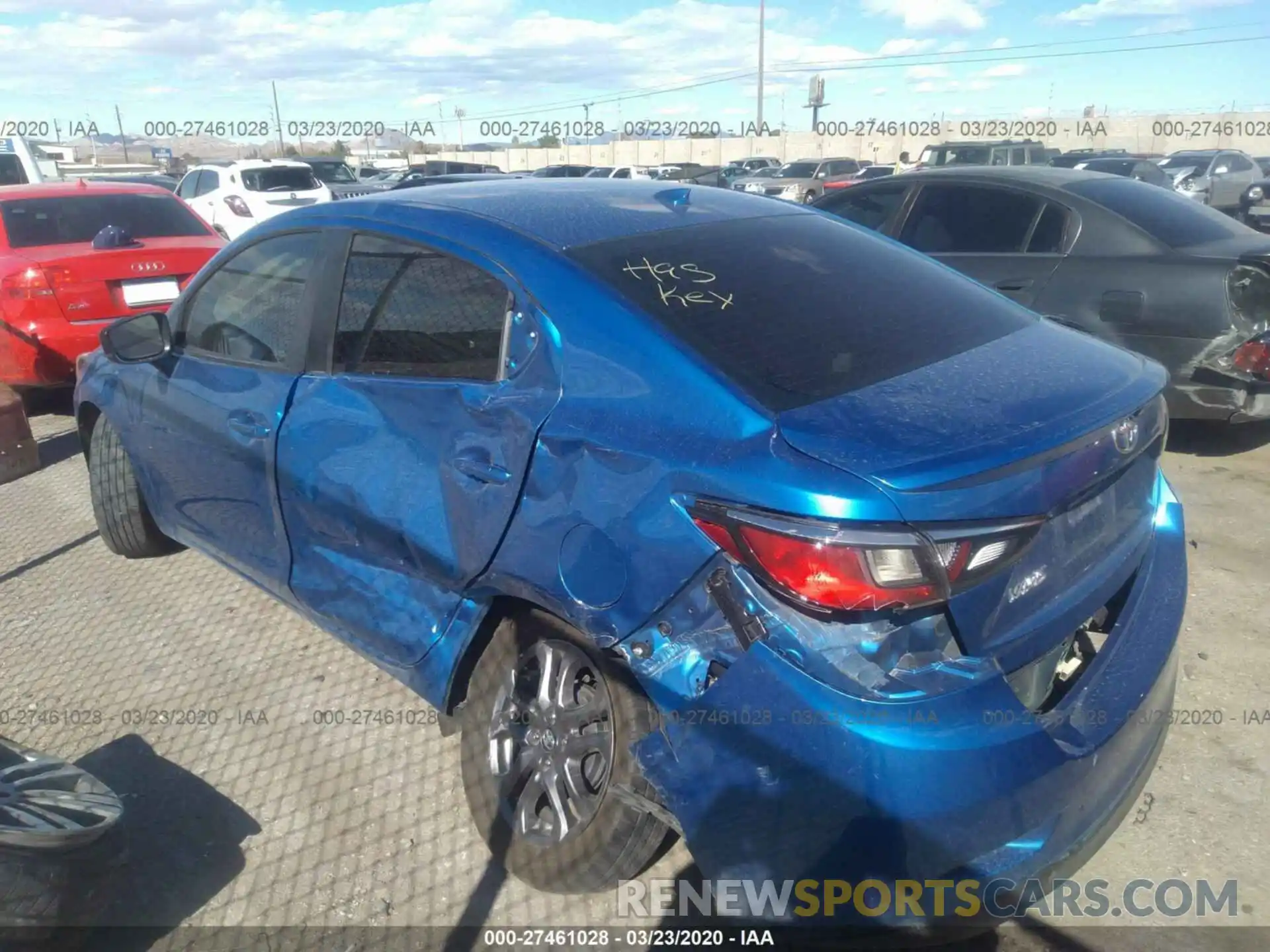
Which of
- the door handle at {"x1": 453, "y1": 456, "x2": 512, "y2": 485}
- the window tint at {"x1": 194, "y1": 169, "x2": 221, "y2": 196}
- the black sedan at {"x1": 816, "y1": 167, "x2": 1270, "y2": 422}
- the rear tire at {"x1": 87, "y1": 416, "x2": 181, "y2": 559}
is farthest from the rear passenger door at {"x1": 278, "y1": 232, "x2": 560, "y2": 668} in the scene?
the window tint at {"x1": 194, "y1": 169, "x2": 221, "y2": 196}

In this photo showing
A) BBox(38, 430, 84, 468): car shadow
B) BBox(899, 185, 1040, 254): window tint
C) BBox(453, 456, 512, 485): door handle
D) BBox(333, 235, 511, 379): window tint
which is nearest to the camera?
BBox(453, 456, 512, 485): door handle

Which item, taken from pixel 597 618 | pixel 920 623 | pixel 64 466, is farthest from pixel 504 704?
pixel 64 466

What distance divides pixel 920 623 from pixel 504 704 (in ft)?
3.78

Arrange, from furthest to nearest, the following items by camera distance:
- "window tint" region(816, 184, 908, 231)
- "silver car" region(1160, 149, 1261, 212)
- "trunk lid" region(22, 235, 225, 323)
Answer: "silver car" region(1160, 149, 1261, 212) < "window tint" region(816, 184, 908, 231) < "trunk lid" region(22, 235, 225, 323)

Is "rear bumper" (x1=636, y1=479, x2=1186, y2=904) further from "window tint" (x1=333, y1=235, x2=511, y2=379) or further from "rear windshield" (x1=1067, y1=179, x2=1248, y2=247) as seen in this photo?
"rear windshield" (x1=1067, y1=179, x2=1248, y2=247)

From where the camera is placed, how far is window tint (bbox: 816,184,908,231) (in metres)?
6.34

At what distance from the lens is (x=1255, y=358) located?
4941mm

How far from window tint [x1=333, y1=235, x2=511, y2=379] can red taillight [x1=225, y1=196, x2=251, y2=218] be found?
13.6 meters

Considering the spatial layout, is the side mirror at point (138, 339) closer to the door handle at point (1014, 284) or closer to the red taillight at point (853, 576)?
the red taillight at point (853, 576)

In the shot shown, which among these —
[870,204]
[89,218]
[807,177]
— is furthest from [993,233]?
[807,177]

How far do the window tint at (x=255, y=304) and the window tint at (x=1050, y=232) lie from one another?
4184 millimetres

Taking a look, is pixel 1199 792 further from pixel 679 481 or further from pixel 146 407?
pixel 146 407

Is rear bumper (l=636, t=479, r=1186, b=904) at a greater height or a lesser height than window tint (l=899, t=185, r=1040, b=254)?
lesser

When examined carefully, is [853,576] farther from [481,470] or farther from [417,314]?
[417,314]
